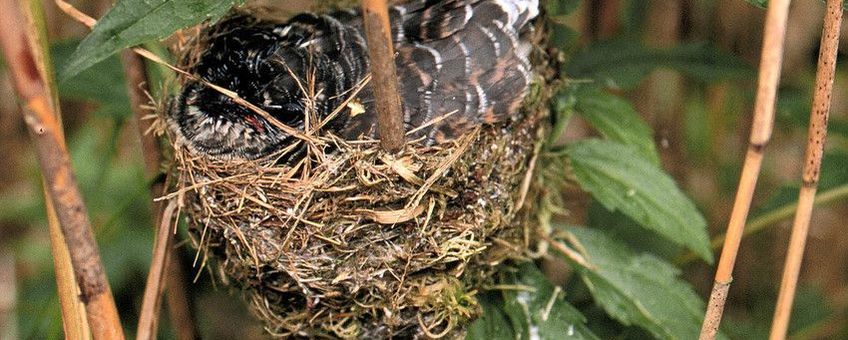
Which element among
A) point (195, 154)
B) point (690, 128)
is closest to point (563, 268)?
point (690, 128)

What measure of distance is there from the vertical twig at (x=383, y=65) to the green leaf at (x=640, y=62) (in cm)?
56

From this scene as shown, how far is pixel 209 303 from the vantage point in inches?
85.3

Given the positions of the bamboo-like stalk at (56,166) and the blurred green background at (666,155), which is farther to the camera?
the blurred green background at (666,155)

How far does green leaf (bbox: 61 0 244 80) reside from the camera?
0.84 meters

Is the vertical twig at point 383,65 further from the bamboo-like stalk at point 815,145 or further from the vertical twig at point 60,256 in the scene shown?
the bamboo-like stalk at point 815,145

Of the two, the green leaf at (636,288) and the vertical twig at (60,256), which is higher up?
the vertical twig at (60,256)

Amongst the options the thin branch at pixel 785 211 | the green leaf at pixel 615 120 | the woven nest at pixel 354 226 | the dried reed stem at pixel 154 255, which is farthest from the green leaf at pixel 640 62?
the dried reed stem at pixel 154 255

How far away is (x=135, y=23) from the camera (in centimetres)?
87

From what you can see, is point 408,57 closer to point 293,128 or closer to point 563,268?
point 293,128

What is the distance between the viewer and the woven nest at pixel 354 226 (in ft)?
3.46

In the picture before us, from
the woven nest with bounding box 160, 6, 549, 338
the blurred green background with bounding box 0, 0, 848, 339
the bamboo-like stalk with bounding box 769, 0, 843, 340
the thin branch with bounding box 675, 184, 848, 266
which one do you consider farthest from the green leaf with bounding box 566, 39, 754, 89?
the bamboo-like stalk with bounding box 769, 0, 843, 340

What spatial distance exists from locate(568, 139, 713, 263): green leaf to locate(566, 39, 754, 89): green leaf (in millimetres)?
192

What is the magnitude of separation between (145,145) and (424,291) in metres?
0.43

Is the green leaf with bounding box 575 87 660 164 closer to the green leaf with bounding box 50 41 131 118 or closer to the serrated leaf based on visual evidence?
the serrated leaf
